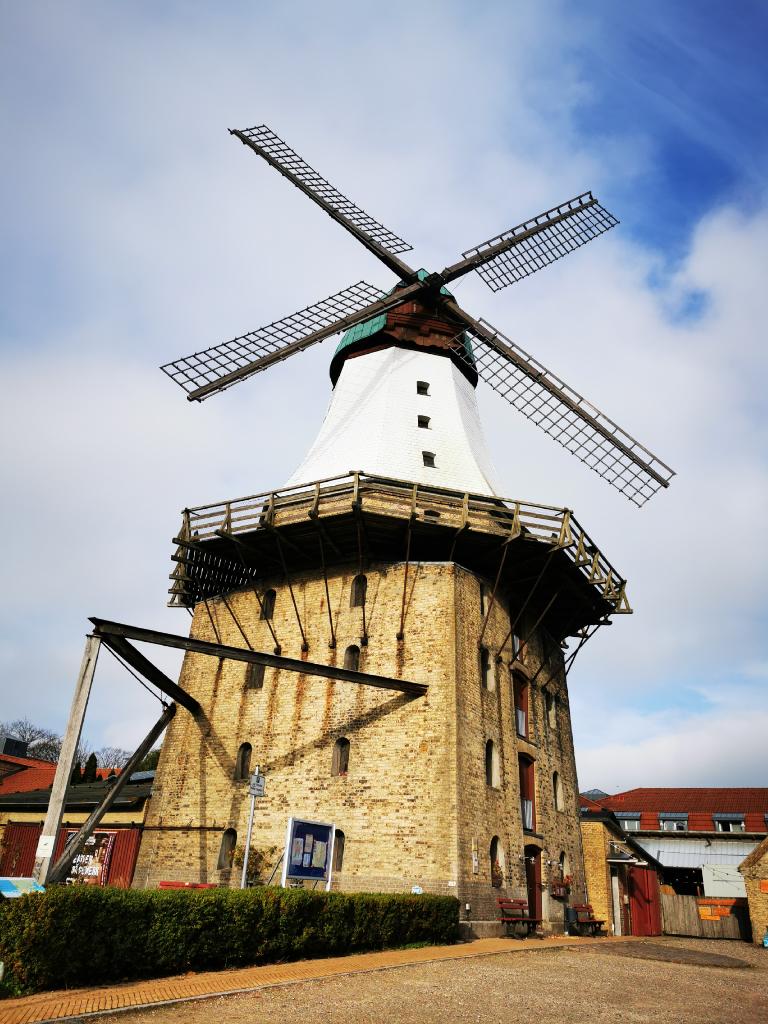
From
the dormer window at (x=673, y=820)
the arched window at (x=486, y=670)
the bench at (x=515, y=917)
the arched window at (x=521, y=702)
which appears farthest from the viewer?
the dormer window at (x=673, y=820)

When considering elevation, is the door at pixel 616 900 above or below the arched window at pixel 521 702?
below

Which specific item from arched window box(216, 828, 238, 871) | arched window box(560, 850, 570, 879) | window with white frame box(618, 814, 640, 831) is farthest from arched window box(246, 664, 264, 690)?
window with white frame box(618, 814, 640, 831)

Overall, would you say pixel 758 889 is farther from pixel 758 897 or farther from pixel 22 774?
pixel 22 774

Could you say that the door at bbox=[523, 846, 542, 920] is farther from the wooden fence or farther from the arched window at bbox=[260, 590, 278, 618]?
the wooden fence

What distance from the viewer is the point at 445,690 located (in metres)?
19.8

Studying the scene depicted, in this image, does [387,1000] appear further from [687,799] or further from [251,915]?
[687,799]

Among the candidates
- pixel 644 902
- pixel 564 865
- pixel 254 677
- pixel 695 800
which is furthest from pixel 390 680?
pixel 695 800

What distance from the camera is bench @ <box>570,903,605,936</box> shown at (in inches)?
902

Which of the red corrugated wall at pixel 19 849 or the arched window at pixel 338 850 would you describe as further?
the red corrugated wall at pixel 19 849

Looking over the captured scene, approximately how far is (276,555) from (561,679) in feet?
38.7

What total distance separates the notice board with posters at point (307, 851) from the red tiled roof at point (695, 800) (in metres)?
38.2

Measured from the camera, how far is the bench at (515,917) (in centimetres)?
1888

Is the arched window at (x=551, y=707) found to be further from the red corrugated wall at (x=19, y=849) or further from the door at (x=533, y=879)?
the red corrugated wall at (x=19, y=849)

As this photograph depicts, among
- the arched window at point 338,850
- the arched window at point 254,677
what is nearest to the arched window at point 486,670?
the arched window at point 338,850
